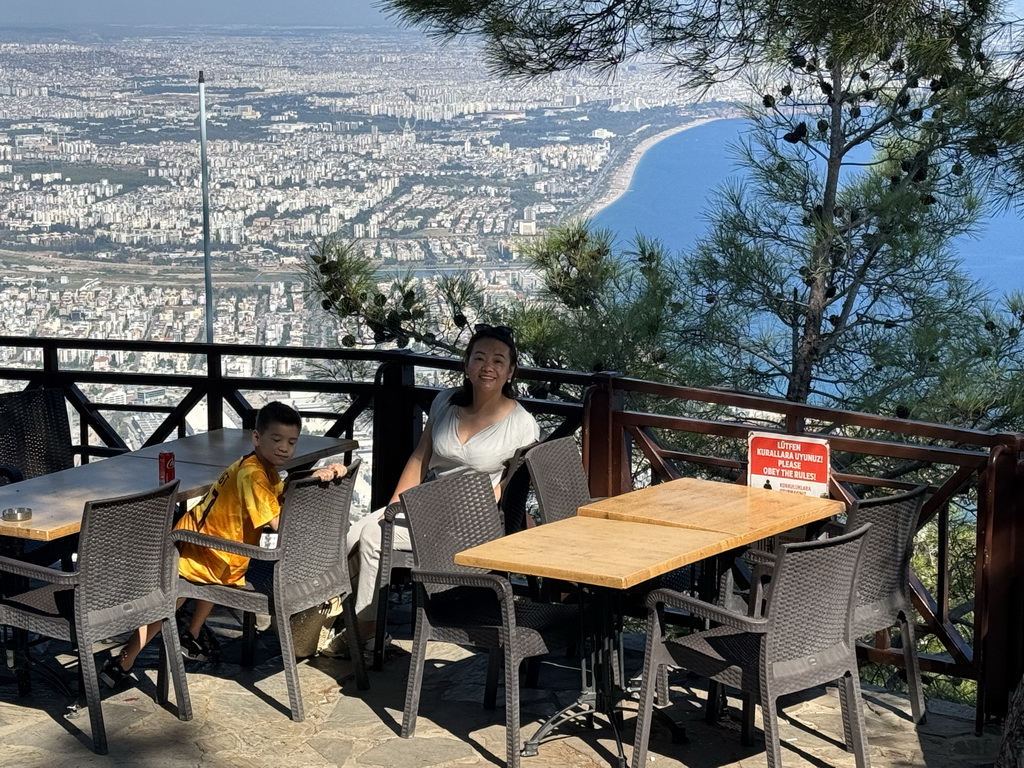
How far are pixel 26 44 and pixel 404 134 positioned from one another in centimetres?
893

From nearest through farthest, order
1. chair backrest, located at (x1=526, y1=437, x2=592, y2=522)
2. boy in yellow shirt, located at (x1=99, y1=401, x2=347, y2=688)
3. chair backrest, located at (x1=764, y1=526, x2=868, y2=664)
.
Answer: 1. chair backrest, located at (x1=764, y1=526, x2=868, y2=664)
2. boy in yellow shirt, located at (x1=99, y1=401, x2=347, y2=688)
3. chair backrest, located at (x1=526, y1=437, x2=592, y2=522)

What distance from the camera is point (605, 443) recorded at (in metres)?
5.02

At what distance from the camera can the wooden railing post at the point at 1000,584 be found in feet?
13.5

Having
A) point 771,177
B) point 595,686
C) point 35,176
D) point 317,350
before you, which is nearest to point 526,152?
point 35,176

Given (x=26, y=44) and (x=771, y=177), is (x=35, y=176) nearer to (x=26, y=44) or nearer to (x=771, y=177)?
(x=26, y=44)

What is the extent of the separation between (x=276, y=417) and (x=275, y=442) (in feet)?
0.28

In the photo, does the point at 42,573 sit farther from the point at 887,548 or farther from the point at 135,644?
the point at 887,548

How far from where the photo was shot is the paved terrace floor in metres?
3.88

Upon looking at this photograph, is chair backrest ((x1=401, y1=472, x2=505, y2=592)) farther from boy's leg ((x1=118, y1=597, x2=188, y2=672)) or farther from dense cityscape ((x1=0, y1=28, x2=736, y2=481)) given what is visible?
dense cityscape ((x1=0, y1=28, x2=736, y2=481))

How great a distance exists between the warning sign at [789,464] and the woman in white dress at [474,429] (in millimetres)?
886

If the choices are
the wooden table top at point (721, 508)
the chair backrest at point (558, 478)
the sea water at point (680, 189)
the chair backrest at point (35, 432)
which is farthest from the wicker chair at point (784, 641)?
the sea water at point (680, 189)

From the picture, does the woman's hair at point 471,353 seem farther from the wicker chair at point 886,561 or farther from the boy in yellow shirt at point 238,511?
the wicker chair at point 886,561

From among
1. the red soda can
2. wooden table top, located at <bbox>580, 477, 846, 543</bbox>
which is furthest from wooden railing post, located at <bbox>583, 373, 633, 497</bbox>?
the red soda can

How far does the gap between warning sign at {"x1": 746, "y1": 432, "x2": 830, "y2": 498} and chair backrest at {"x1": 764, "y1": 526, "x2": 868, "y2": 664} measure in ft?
2.74
